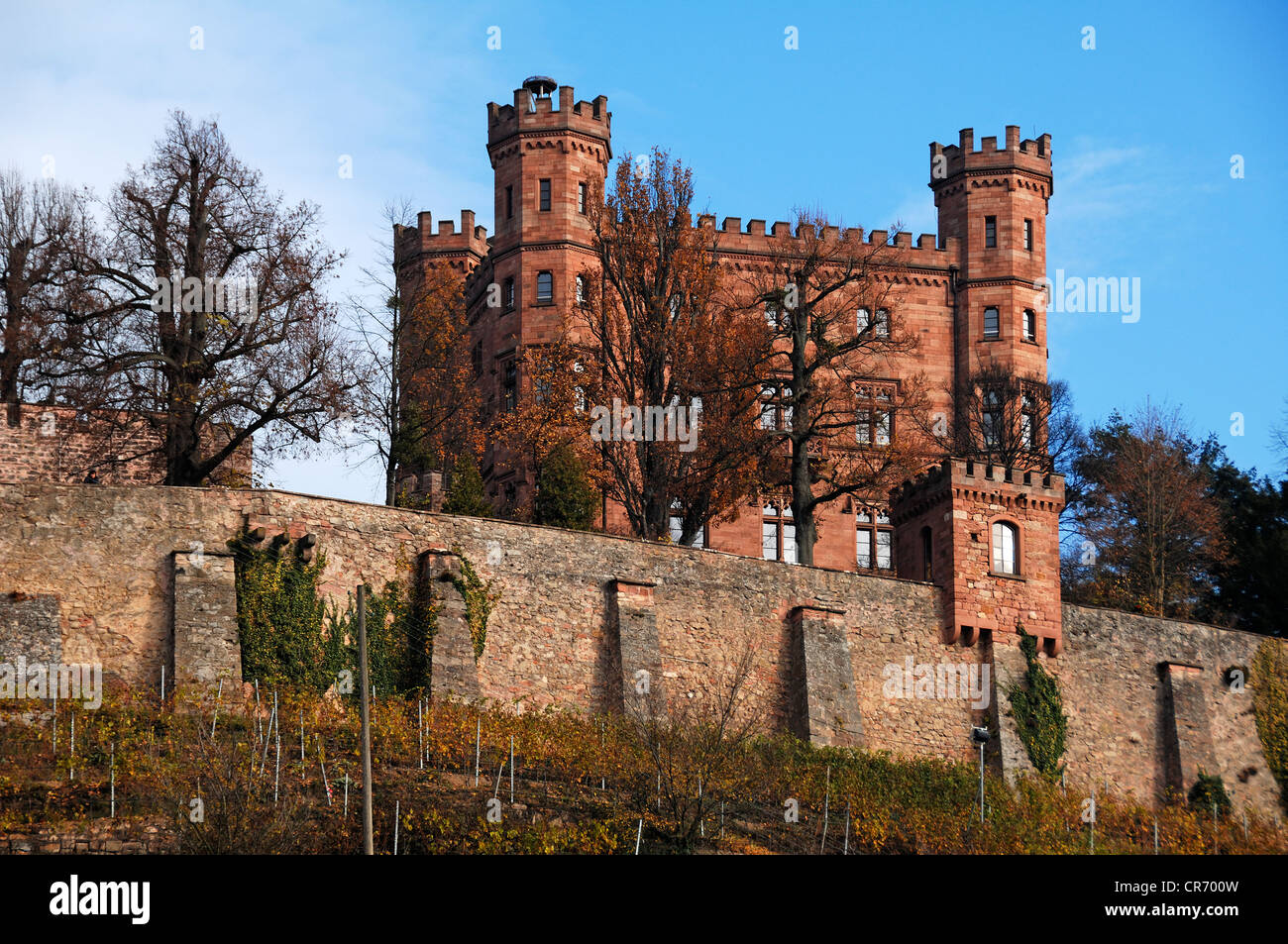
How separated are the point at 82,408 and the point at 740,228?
2709 cm

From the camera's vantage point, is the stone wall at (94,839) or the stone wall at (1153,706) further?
the stone wall at (1153,706)

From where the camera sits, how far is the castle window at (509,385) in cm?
5691

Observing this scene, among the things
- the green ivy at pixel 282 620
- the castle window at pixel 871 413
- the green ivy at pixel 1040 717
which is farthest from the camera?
the castle window at pixel 871 413

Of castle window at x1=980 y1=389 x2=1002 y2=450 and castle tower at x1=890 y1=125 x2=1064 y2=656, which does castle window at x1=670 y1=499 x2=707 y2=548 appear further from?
castle window at x1=980 y1=389 x2=1002 y2=450

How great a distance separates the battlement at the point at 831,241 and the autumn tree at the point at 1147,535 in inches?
362

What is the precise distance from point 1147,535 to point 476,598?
2614cm

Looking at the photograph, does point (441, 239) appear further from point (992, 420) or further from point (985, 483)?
point (985, 483)

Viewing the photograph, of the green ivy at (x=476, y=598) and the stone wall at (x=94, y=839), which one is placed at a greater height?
the green ivy at (x=476, y=598)

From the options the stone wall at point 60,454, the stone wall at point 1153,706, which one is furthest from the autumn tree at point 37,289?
the stone wall at point 1153,706

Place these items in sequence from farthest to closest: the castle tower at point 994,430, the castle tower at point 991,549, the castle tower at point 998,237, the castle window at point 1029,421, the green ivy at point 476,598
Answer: the castle tower at point 998,237, the castle window at point 1029,421, the castle tower at point 994,430, the castle tower at point 991,549, the green ivy at point 476,598

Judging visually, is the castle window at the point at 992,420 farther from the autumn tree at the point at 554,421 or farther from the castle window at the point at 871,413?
the autumn tree at the point at 554,421

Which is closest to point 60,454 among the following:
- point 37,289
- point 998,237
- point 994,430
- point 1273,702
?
point 37,289

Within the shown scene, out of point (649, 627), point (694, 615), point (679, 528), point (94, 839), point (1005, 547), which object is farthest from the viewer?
point (679, 528)

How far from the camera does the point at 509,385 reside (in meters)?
57.5
